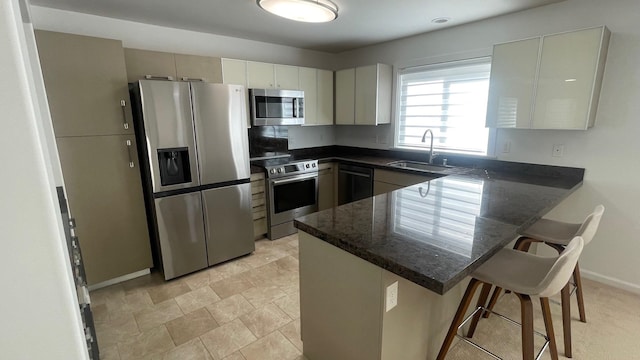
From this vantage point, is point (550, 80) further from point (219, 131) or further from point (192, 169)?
point (192, 169)

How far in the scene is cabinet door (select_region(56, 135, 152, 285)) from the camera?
238 centimetres

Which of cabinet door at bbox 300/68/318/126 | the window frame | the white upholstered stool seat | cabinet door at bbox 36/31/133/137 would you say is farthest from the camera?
cabinet door at bbox 300/68/318/126

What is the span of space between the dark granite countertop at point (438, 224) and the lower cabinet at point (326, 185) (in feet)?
5.88

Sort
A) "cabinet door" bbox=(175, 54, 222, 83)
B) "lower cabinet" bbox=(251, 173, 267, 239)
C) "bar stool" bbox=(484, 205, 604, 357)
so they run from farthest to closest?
1. "lower cabinet" bbox=(251, 173, 267, 239)
2. "cabinet door" bbox=(175, 54, 222, 83)
3. "bar stool" bbox=(484, 205, 604, 357)

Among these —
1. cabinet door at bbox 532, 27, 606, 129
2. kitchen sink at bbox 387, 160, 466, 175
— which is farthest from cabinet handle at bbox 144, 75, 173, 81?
cabinet door at bbox 532, 27, 606, 129

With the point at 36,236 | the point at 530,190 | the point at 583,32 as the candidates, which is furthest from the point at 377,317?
the point at 583,32

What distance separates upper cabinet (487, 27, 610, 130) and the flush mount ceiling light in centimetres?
165

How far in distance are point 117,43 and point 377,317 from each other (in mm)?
2815

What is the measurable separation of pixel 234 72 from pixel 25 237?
10.6 ft

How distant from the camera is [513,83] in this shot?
260 centimetres

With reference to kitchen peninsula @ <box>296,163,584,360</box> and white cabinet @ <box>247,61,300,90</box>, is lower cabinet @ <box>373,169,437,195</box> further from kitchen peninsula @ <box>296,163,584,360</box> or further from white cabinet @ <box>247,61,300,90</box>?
white cabinet @ <box>247,61,300,90</box>

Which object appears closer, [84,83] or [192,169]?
[84,83]

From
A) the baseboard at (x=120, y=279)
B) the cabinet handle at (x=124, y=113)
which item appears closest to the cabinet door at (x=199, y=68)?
the cabinet handle at (x=124, y=113)

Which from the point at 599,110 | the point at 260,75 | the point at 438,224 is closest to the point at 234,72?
the point at 260,75
